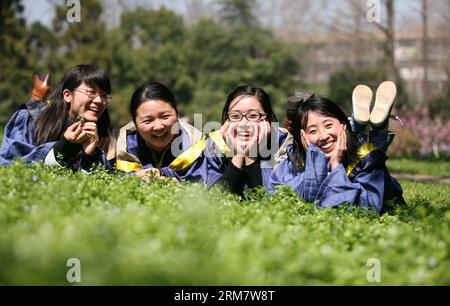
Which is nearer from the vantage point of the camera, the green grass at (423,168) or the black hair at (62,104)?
the black hair at (62,104)

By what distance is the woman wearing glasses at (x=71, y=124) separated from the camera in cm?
448

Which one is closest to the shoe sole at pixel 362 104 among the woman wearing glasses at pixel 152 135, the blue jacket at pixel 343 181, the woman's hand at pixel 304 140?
the blue jacket at pixel 343 181

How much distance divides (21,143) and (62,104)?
17.1 inches

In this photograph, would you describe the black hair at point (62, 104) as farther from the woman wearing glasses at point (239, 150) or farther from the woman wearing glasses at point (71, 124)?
the woman wearing glasses at point (239, 150)

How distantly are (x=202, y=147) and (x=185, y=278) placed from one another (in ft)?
7.89

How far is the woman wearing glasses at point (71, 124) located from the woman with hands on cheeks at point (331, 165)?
1398mm

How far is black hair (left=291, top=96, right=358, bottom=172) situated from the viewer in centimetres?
408

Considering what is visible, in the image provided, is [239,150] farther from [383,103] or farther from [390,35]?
[390,35]

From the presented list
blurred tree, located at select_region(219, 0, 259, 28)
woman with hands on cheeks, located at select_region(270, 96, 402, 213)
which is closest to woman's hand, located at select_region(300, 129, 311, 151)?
woman with hands on cheeks, located at select_region(270, 96, 402, 213)

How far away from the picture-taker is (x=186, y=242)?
2367 millimetres

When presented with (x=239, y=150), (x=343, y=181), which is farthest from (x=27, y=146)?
(x=343, y=181)

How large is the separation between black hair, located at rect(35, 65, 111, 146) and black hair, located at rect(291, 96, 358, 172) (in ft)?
5.02

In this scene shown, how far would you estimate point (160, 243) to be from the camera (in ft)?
7.44
